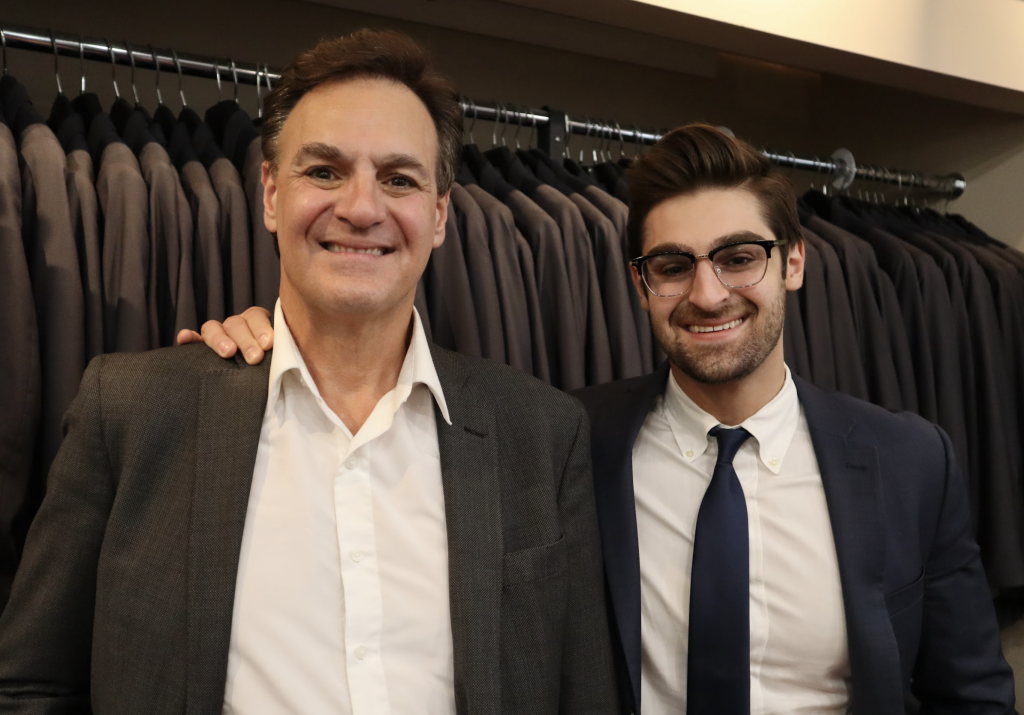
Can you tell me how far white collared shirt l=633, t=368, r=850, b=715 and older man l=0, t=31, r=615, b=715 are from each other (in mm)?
138

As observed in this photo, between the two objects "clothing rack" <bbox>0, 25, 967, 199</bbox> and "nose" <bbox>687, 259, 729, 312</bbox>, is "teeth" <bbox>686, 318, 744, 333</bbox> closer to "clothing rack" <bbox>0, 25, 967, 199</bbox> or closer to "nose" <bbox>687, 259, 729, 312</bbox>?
"nose" <bbox>687, 259, 729, 312</bbox>

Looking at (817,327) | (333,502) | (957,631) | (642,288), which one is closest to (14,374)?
(333,502)

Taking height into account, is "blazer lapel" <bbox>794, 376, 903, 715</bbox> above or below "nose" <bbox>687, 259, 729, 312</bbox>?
below

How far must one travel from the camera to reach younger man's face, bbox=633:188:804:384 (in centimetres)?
154

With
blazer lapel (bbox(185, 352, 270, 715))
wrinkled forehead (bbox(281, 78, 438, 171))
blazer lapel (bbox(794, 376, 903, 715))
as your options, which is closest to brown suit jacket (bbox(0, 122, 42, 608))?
blazer lapel (bbox(185, 352, 270, 715))

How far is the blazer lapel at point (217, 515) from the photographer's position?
→ 1.15 metres

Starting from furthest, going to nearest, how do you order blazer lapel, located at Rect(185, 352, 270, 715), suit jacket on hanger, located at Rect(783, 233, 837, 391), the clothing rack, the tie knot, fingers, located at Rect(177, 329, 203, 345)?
suit jacket on hanger, located at Rect(783, 233, 837, 391) < the clothing rack < the tie knot < fingers, located at Rect(177, 329, 203, 345) < blazer lapel, located at Rect(185, 352, 270, 715)

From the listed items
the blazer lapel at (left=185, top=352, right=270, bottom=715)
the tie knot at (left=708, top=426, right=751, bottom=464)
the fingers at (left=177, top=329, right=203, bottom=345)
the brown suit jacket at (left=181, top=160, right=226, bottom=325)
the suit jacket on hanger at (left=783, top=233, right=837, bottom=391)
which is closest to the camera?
the blazer lapel at (left=185, top=352, right=270, bottom=715)

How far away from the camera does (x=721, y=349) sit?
1531 mm

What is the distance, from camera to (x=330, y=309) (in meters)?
1.29

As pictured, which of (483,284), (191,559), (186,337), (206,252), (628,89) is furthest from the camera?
(628,89)

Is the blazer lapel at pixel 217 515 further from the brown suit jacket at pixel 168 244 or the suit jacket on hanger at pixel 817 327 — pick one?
the suit jacket on hanger at pixel 817 327

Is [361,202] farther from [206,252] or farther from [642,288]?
[642,288]

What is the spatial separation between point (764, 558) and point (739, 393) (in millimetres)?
291
